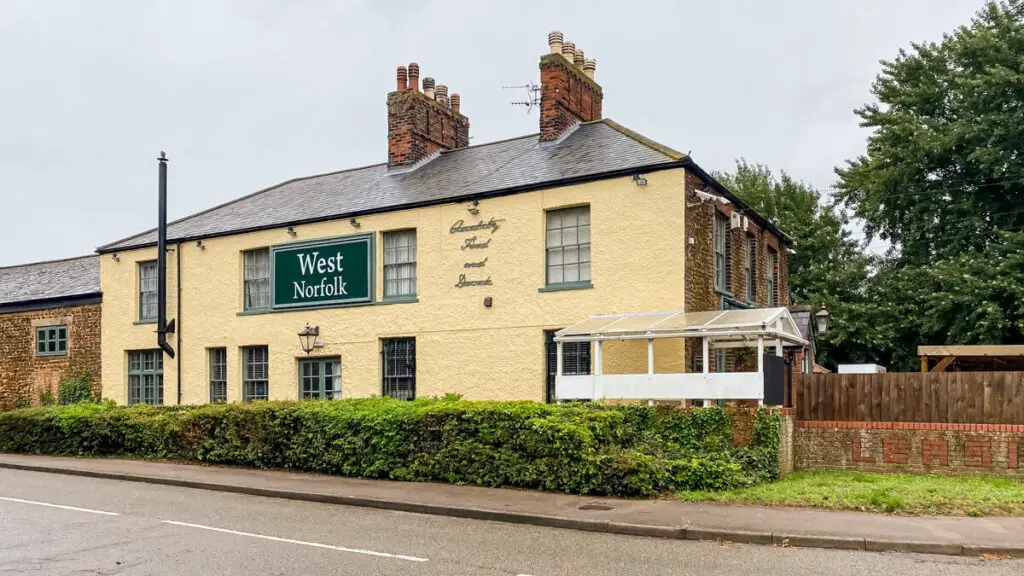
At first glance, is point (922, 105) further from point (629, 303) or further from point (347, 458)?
point (347, 458)

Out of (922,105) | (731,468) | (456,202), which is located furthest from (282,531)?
(922,105)

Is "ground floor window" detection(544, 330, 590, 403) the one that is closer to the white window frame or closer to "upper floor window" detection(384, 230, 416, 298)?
the white window frame

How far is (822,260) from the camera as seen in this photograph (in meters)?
41.4

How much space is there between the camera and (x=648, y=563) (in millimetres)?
8820

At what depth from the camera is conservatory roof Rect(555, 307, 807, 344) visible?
15070 millimetres

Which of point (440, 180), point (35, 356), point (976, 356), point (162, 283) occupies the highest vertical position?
point (440, 180)

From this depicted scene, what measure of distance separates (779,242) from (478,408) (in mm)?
13165

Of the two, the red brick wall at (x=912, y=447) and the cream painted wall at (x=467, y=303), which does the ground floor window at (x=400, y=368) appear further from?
the red brick wall at (x=912, y=447)

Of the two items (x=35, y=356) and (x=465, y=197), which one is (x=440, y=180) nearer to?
(x=465, y=197)

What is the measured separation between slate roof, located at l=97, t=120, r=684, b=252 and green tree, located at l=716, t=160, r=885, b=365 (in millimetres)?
14619

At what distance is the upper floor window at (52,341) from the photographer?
27500 mm

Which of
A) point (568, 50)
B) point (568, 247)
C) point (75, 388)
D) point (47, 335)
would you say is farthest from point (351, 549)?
point (47, 335)

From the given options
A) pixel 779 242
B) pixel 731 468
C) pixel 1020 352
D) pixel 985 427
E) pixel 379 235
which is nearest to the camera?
pixel 731 468

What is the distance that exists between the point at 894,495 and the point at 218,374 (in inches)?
691
